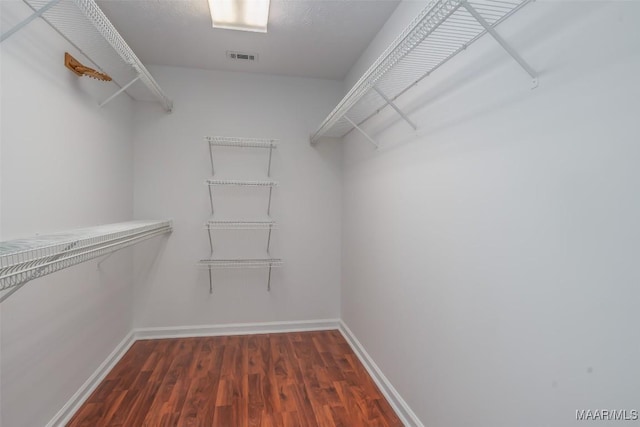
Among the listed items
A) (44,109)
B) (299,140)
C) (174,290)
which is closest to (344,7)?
(299,140)

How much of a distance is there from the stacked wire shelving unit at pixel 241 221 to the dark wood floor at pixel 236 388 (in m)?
0.68

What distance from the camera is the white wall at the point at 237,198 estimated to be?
287 cm

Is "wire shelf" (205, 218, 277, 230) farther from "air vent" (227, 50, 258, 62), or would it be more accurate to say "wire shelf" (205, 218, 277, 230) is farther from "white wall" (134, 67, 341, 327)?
"air vent" (227, 50, 258, 62)

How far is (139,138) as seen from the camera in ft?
9.29

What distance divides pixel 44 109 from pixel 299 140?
197cm

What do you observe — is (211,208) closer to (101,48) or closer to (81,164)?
(81,164)

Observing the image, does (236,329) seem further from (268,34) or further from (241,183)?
(268,34)

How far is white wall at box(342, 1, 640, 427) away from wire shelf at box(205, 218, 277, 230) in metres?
1.61

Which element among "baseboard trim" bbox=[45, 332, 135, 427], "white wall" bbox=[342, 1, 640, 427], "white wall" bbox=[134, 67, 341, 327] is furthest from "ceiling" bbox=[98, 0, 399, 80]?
"baseboard trim" bbox=[45, 332, 135, 427]

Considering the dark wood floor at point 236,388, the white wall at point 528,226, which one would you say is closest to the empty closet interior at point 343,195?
the white wall at point 528,226

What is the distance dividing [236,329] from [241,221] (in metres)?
1.07

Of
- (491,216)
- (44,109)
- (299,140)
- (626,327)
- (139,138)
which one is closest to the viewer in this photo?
(626,327)

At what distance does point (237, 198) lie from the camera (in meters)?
3.00

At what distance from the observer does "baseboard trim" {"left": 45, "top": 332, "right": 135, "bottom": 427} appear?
1714 millimetres
